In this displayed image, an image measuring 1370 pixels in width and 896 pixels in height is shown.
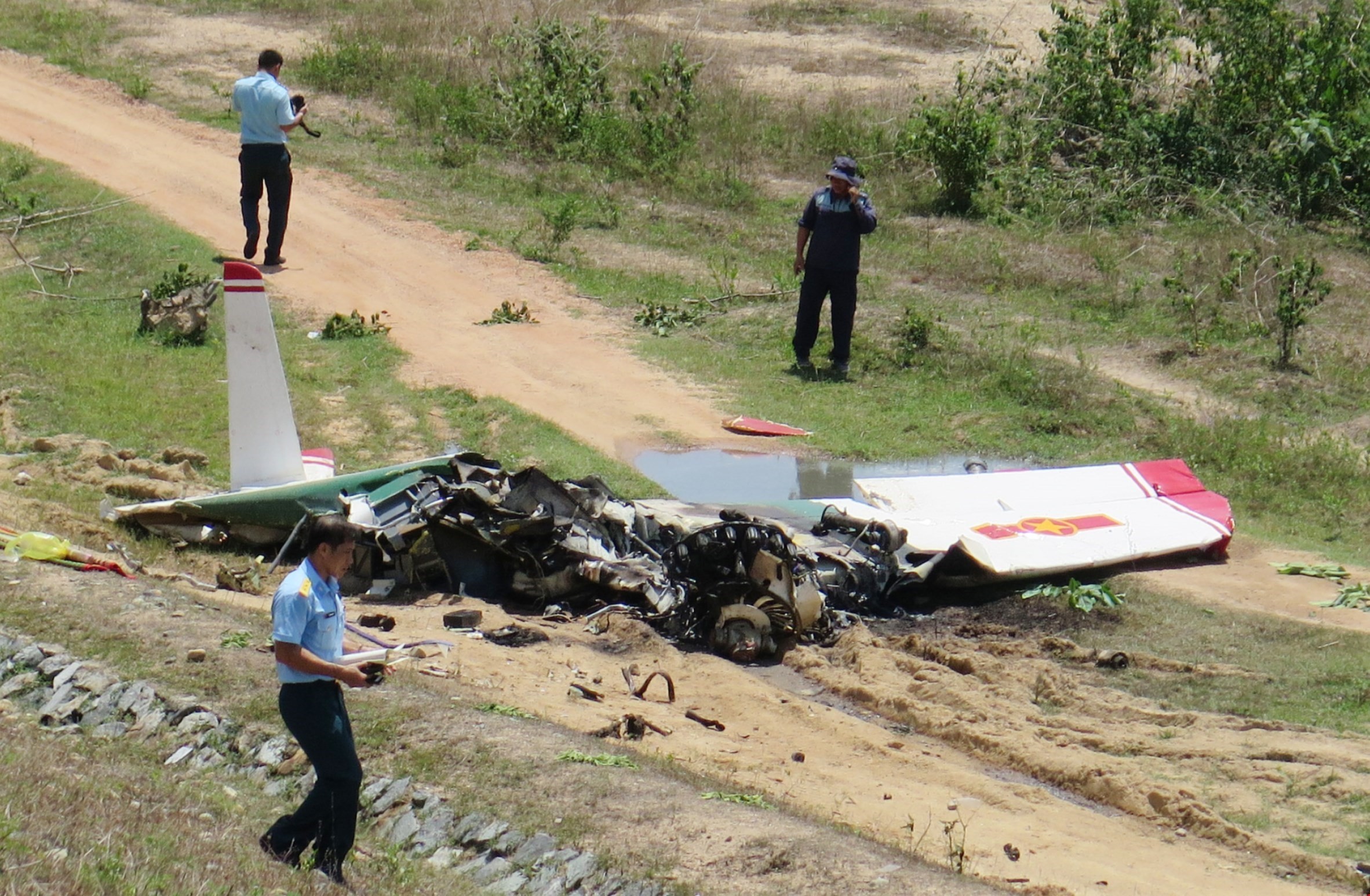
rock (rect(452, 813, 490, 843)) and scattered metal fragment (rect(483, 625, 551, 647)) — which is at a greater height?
rock (rect(452, 813, 490, 843))

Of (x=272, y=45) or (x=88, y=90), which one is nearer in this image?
(x=88, y=90)

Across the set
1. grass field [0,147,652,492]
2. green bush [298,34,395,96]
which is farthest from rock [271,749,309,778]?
green bush [298,34,395,96]

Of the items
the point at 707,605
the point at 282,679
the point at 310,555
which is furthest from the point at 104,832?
the point at 707,605

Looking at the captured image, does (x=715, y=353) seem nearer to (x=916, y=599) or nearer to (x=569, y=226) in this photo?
(x=569, y=226)

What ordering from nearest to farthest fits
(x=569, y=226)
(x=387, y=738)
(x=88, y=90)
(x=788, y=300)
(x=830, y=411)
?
(x=387, y=738), (x=830, y=411), (x=788, y=300), (x=569, y=226), (x=88, y=90)

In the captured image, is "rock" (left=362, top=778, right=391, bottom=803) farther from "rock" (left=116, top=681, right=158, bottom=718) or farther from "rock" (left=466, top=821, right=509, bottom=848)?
"rock" (left=116, top=681, right=158, bottom=718)

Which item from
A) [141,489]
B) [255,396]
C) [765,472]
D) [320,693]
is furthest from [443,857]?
[765,472]

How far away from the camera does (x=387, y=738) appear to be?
6605mm

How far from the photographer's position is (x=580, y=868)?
5645 mm

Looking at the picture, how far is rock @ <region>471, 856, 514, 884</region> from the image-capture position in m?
5.72

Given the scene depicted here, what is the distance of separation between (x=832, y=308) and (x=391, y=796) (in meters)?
8.65

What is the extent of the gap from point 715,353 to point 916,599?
5.38m

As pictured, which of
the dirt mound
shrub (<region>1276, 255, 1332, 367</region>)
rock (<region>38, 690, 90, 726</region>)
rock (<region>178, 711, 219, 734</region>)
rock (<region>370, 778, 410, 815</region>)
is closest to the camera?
rock (<region>370, 778, 410, 815</region>)

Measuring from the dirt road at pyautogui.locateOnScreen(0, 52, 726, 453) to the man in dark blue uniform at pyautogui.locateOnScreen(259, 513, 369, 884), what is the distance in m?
7.14
